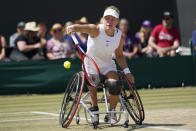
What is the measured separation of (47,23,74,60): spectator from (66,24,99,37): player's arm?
759 cm

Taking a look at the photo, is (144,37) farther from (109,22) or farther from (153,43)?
(109,22)

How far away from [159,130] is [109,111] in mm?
745

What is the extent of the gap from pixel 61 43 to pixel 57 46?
164mm

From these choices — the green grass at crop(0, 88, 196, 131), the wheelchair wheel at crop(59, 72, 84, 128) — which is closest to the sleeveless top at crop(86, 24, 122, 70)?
the wheelchair wheel at crop(59, 72, 84, 128)

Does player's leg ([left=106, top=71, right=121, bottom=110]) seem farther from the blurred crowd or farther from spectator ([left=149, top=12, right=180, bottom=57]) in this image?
spectator ([left=149, top=12, right=180, bottom=57])

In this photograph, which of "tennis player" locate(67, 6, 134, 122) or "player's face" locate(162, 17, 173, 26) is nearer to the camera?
"tennis player" locate(67, 6, 134, 122)

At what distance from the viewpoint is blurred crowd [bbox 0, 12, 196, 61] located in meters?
14.1

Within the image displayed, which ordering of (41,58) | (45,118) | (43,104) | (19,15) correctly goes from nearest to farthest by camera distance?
(45,118) → (43,104) → (41,58) → (19,15)

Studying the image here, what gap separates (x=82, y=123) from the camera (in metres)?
7.70

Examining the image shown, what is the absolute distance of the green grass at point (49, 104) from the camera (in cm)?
753

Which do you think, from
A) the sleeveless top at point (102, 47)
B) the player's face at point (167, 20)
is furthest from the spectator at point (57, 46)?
the sleeveless top at point (102, 47)

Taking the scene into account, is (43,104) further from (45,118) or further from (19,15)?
(19,15)

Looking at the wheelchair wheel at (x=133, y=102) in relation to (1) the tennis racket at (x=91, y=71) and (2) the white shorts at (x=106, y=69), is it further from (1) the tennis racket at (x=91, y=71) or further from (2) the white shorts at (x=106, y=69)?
(1) the tennis racket at (x=91, y=71)

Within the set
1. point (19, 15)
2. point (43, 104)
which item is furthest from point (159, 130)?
point (19, 15)
